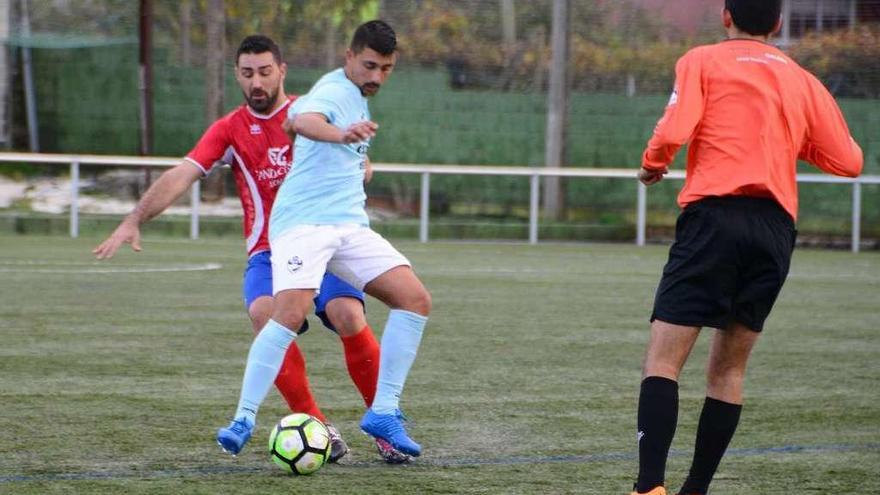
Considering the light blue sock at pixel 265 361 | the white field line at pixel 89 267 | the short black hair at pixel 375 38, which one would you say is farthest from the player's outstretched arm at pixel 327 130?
the white field line at pixel 89 267

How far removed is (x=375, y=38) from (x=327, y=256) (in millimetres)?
851

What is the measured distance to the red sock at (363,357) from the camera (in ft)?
21.1

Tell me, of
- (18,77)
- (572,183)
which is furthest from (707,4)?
(18,77)

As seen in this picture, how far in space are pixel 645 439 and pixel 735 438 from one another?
6.03 ft

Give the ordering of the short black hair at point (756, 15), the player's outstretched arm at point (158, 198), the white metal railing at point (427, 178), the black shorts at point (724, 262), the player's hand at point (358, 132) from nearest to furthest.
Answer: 1. the black shorts at point (724, 262)
2. the short black hair at point (756, 15)
3. the player's hand at point (358, 132)
4. the player's outstretched arm at point (158, 198)
5. the white metal railing at point (427, 178)

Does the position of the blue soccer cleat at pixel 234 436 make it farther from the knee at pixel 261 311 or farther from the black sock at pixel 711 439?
the black sock at pixel 711 439

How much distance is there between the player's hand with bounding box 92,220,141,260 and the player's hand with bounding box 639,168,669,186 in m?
2.04

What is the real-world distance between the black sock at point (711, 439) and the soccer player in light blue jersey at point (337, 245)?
4.05 ft

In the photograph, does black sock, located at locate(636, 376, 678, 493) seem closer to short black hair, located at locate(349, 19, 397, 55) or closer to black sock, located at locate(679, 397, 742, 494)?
black sock, located at locate(679, 397, 742, 494)

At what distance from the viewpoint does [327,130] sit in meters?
5.70

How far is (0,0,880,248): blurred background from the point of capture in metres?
23.2

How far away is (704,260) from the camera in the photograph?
4.90 meters

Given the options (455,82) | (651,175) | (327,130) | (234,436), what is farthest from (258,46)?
(455,82)

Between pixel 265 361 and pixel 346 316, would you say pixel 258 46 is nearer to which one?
pixel 346 316
